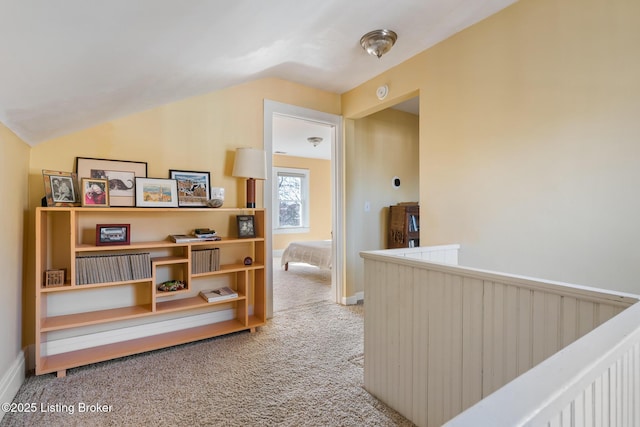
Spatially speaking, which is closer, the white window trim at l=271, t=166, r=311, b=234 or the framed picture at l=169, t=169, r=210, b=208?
the framed picture at l=169, t=169, r=210, b=208

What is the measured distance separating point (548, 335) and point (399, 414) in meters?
0.94

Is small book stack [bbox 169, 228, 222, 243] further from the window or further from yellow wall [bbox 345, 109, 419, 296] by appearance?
the window

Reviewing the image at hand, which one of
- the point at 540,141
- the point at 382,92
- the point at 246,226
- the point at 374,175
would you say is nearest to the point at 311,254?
the point at 374,175

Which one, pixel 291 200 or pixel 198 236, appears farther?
pixel 291 200

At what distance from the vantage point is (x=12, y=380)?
1.76 m

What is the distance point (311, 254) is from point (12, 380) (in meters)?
3.68

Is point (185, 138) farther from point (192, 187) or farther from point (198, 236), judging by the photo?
point (198, 236)

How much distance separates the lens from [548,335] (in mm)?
1124

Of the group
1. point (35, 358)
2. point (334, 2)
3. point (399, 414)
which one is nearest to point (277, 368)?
point (399, 414)

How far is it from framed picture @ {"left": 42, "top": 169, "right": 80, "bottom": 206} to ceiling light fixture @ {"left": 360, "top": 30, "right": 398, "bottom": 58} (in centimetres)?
234

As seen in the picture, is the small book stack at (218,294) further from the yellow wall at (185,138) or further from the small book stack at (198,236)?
the yellow wall at (185,138)

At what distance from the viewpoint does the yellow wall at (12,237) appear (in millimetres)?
1656

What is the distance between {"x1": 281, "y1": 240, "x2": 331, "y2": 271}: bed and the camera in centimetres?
481

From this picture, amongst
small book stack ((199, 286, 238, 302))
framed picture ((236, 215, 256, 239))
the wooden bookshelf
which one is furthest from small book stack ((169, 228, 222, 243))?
small book stack ((199, 286, 238, 302))
